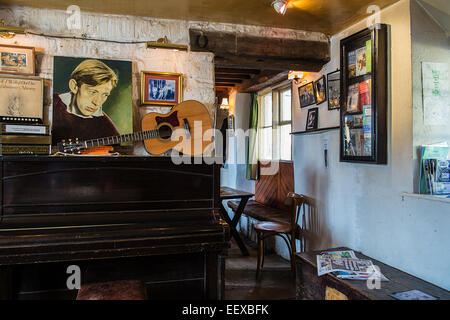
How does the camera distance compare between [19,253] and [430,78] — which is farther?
[430,78]

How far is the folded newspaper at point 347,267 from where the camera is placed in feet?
6.96

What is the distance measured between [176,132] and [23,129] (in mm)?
1015

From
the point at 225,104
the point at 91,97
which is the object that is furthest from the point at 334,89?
the point at 225,104

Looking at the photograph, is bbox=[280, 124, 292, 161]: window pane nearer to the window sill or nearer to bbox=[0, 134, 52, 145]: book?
the window sill

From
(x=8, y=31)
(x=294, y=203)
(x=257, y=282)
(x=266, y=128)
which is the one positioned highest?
(x=8, y=31)

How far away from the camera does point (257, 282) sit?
3.31 meters

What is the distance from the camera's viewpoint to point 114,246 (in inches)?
73.3

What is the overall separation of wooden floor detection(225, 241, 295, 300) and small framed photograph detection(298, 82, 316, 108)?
1.92 meters

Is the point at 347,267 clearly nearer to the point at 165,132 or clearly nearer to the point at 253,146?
the point at 165,132

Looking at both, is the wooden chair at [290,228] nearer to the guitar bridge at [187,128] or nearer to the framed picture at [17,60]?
the guitar bridge at [187,128]

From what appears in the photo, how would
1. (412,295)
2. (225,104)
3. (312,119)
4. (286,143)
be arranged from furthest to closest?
(225,104)
(286,143)
(312,119)
(412,295)
